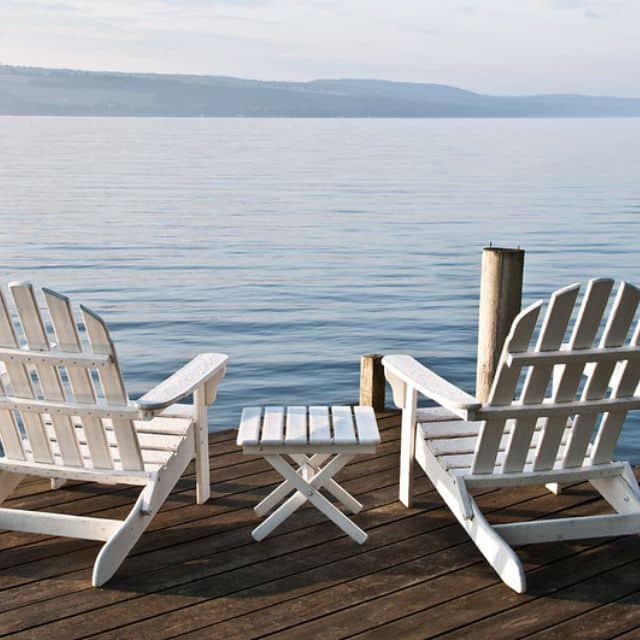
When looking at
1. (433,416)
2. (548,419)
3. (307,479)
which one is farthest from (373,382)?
(548,419)

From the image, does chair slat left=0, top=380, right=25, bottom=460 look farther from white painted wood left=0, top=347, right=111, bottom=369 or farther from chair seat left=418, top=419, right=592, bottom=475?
chair seat left=418, top=419, right=592, bottom=475

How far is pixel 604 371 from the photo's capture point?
129 inches

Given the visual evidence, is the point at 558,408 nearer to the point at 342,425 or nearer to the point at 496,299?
the point at 342,425

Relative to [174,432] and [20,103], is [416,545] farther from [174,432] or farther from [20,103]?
[20,103]

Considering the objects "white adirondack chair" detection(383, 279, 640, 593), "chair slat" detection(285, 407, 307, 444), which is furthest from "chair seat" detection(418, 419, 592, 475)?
"chair slat" detection(285, 407, 307, 444)

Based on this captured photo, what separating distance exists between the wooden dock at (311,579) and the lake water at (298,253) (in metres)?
4.24

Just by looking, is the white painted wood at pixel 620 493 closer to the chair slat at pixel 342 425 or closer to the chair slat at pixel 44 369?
the chair slat at pixel 342 425

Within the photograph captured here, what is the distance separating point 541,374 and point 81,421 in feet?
5.13

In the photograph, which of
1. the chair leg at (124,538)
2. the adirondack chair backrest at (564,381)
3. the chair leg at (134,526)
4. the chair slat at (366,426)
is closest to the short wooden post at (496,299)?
the adirondack chair backrest at (564,381)

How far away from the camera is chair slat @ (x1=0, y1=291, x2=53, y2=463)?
10.6 ft

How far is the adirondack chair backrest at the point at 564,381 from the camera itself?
10.2ft

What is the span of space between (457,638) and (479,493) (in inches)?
49.3

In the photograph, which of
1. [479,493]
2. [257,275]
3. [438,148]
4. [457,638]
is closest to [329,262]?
[257,275]

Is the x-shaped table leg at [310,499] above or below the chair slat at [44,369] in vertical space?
below
